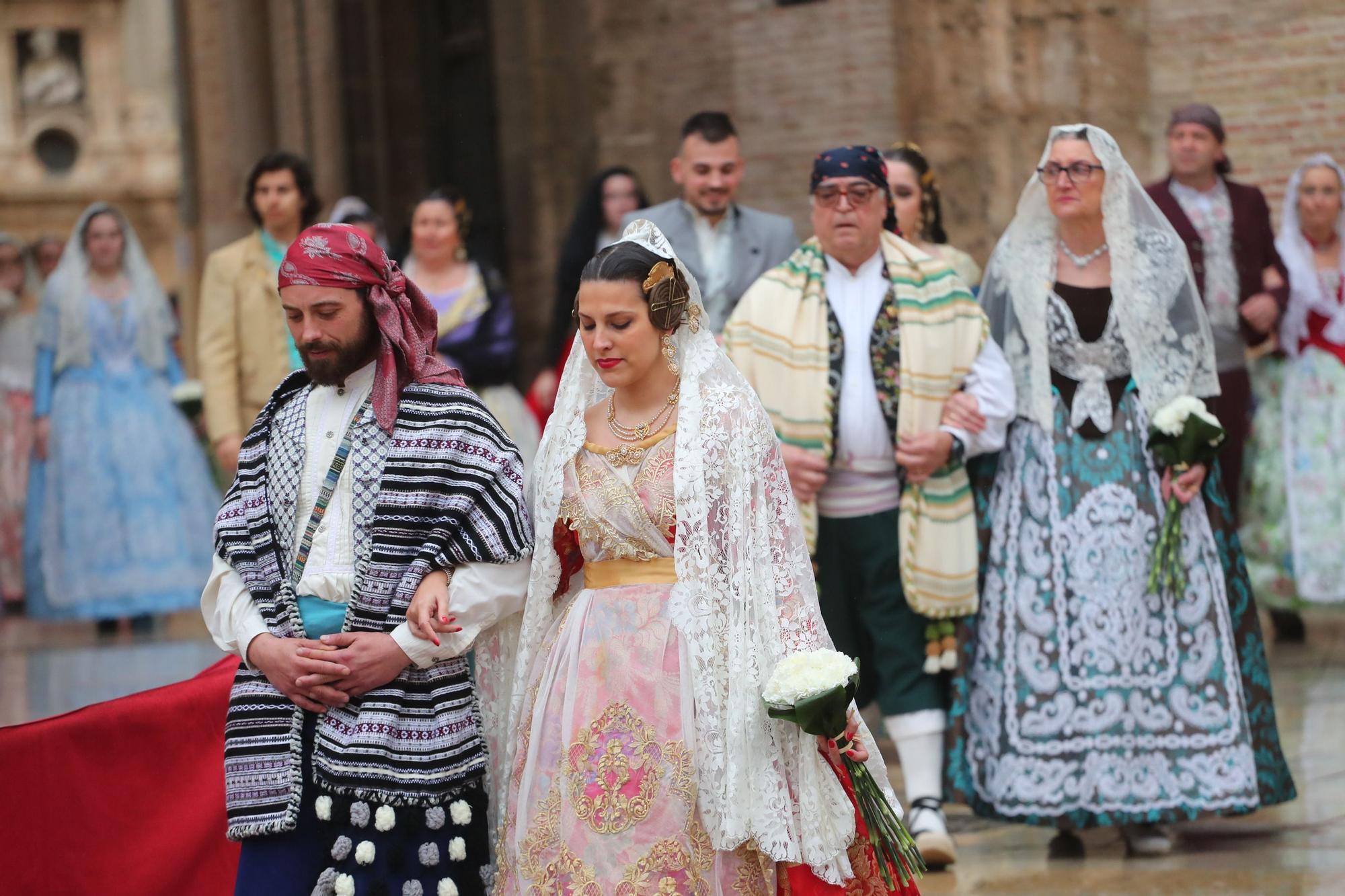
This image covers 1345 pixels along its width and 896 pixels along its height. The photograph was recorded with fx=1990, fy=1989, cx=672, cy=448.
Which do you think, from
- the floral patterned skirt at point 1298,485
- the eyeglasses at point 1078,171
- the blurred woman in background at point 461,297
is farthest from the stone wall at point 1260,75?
the eyeglasses at point 1078,171

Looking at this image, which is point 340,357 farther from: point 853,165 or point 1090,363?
point 1090,363

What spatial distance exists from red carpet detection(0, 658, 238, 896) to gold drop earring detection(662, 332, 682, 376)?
164 cm

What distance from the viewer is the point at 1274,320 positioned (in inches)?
339

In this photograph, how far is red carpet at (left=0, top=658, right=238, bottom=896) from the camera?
4.81 m

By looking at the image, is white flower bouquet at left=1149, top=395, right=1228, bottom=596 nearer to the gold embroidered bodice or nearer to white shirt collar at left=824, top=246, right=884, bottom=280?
white shirt collar at left=824, top=246, right=884, bottom=280

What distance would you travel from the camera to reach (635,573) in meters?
4.22

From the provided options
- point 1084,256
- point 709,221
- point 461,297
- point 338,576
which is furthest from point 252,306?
point 338,576

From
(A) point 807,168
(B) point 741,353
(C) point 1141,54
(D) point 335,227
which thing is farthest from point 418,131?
(D) point 335,227

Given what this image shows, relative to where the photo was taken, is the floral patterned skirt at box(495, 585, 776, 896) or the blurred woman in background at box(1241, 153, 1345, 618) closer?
the floral patterned skirt at box(495, 585, 776, 896)

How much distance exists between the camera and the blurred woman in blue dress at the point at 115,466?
35.6ft

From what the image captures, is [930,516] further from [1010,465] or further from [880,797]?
[880,797]

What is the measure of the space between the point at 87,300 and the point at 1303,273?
6.22 metres

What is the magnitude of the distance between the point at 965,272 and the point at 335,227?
3.72m

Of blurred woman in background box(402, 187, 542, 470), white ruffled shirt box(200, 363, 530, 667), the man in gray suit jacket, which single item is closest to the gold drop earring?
white ruffled shirt box(200, 363, 530, 667)
